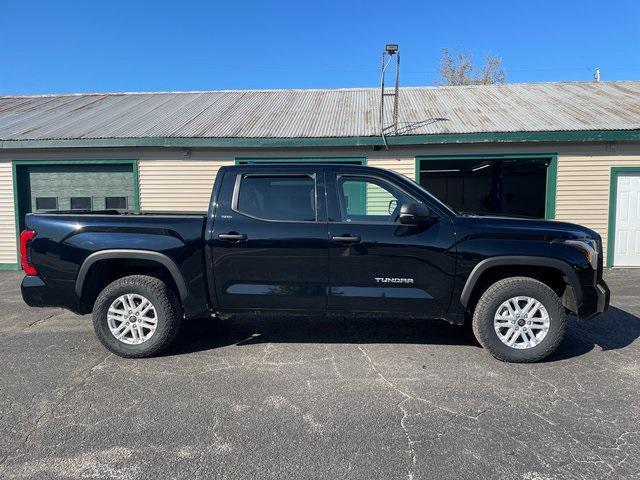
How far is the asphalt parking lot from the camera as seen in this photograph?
106 inches

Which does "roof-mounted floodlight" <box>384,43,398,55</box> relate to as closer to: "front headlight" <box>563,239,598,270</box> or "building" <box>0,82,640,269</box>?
"building" <box>0,82,640,269</box>

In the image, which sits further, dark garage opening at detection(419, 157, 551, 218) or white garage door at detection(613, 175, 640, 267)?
dark garage opening at detection(419, 157, 551, 218)

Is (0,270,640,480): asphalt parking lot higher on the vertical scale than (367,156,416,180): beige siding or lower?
lower

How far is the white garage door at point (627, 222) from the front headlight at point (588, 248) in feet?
21.9

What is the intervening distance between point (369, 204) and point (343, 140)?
498 centimetres

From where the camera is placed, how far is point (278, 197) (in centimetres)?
451

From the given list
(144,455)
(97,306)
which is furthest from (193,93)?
(144,455)

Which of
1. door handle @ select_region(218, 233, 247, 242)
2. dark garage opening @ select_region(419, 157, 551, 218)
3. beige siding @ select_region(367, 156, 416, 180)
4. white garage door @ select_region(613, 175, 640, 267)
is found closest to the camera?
door handle @ select_region(218, 233, 247, 242)

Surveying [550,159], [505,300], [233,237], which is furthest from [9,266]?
[550,159]

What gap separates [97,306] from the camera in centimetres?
441

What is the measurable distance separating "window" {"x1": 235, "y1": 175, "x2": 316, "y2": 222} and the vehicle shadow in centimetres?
147

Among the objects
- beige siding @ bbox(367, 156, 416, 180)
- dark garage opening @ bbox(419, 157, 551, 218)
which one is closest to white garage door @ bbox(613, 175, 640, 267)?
beige siding @ bbox(367, 156, 416, 180)

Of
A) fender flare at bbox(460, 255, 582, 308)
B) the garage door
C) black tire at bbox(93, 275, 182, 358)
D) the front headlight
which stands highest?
the garage door

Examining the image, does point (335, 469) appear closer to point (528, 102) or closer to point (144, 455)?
point (144, 455)
